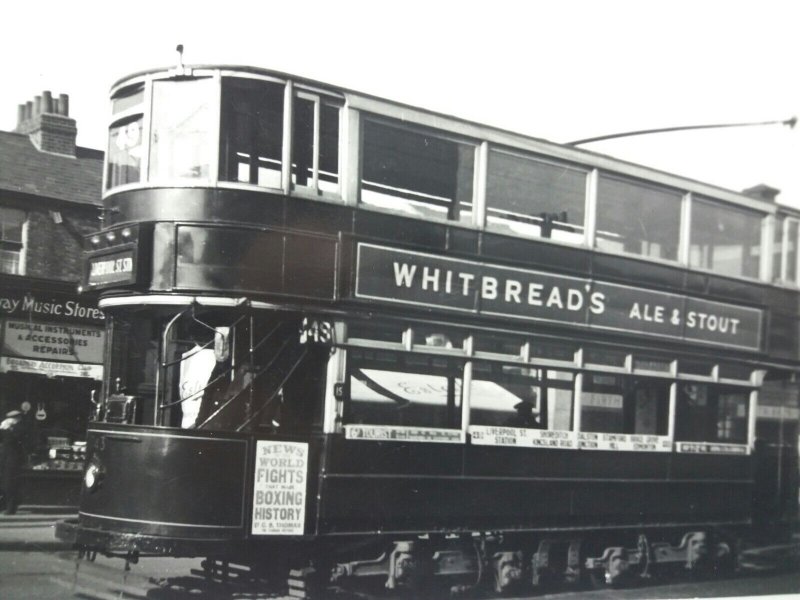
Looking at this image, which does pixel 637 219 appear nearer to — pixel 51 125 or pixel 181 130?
pixel 181 130

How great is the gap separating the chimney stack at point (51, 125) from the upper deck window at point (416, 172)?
9.62 meters

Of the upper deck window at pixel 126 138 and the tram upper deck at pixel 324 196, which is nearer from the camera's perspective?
the tram upper deck at pixel 324 196

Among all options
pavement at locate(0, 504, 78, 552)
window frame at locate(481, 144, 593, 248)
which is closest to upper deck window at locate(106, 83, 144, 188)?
window frame at locate(481, 144, 593, 248)

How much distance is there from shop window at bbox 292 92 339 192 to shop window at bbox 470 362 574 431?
2.31m

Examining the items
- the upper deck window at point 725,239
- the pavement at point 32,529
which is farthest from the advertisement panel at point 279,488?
the upper deck window at point 725,239

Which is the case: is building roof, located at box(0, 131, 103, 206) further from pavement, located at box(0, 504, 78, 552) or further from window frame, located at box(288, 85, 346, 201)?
window frame, located at box(288, 85, 346, 201)

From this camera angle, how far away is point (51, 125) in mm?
16734

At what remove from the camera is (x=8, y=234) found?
52.6 feet

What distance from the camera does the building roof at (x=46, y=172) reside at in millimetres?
16188

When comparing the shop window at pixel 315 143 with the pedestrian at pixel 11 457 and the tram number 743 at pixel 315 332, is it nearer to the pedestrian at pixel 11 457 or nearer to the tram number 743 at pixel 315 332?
the tram number 743 at pixel 315 332

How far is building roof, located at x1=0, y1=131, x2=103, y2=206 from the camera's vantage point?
16188 millimetres

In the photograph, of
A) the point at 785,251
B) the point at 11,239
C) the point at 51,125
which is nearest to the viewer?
the point at 785,251

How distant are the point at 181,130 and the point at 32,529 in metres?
7.58

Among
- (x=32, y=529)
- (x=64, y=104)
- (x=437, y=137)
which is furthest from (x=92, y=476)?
(x=64, y=104)
